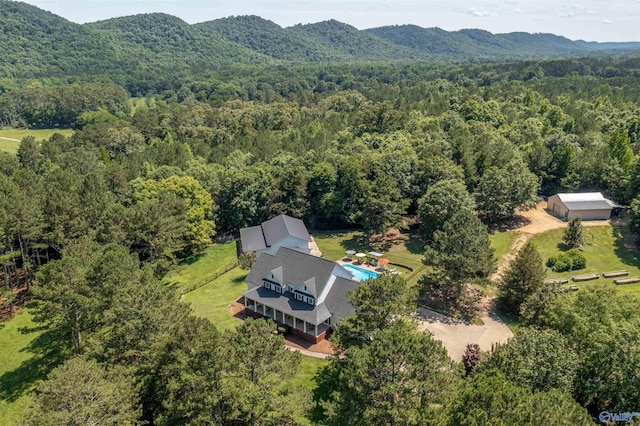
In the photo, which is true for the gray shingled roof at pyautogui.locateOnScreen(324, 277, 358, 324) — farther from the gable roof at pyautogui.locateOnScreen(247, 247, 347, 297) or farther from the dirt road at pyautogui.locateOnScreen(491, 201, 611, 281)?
the dirt road at pyautogui.locateOnScreen(491, 201, 611, 281)

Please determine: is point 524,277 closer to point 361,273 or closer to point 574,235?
point 361,273

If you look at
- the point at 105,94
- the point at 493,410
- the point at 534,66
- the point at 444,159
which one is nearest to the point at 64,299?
the point at 493,410

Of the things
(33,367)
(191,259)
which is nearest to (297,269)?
(191,259)

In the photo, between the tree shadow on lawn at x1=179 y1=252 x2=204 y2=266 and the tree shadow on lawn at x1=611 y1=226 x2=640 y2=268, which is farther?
the tree shadow on lawn at x1=179 y1=252 x2=204 y2=266

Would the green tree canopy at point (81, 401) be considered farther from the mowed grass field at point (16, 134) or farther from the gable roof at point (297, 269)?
the mowed grass field at point (16, 134)

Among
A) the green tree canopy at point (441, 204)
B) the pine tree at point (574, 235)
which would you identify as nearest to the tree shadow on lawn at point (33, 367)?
the green tree canopy at point (441, 204)

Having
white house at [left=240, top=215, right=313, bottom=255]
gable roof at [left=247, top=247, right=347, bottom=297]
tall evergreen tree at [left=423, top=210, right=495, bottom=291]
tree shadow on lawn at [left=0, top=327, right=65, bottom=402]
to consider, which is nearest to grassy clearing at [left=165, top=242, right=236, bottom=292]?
white house at [left=240, top=215, right=313, bottom=255]
